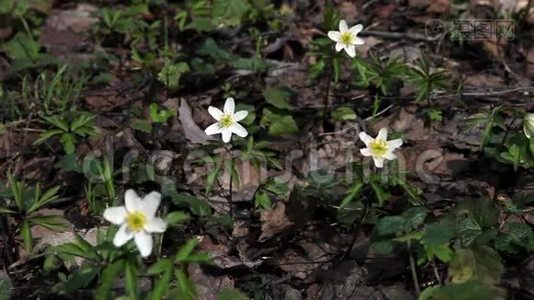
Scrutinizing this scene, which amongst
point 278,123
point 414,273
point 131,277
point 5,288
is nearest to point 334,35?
point 278,123

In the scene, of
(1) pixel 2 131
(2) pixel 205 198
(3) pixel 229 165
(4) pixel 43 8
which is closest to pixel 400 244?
(3) pixel 229 165

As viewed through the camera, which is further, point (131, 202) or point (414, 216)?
point (414, 216)

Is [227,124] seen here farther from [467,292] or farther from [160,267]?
[467,292]

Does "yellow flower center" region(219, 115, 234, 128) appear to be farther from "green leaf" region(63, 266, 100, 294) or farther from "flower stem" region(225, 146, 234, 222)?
"green leaf" region(63, 266, 100, 294)

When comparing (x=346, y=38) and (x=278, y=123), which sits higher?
(x=346, y=38)

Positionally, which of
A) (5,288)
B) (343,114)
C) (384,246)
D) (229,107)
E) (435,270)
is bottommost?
(5,288)

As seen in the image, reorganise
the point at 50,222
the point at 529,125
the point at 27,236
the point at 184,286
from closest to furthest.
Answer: the point at 184,286
the point at 27,236
the point at 50,222
the point at 529,125

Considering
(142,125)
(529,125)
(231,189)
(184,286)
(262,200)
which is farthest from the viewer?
(142,125)
